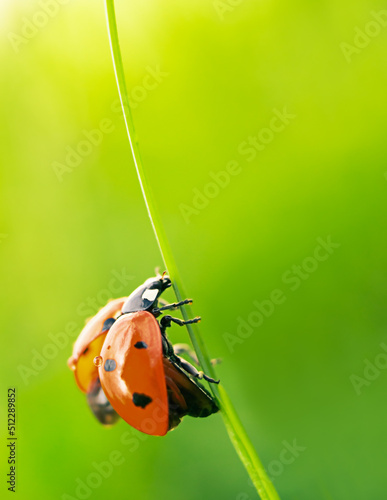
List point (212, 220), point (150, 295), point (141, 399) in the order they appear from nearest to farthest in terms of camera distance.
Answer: point (141, 399), point (150, 295), point (212, 220)

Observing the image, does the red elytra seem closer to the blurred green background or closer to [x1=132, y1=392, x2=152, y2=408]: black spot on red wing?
[x1=132, y1=392, x2=152, y2=408]: black spot on red wing

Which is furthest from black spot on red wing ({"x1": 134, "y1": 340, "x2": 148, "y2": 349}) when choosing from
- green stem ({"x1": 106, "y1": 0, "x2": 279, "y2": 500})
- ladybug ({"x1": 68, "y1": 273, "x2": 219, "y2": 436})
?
green stem ({"x1": 106, "y1": 0, "x2": 279, "y2": 500})

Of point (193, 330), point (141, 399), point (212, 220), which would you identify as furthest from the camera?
point (212, 220)

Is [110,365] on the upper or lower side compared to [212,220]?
lower

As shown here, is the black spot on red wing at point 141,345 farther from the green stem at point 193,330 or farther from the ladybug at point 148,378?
the green stem at point 193,330

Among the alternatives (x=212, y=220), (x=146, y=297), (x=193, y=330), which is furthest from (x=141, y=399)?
(x=212, y=220)

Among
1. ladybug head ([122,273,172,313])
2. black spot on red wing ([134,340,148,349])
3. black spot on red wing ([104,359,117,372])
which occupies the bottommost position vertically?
black spot on red wing ([104,359,117,372])

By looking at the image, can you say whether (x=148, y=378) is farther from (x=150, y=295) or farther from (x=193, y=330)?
(x=193, y=330)
